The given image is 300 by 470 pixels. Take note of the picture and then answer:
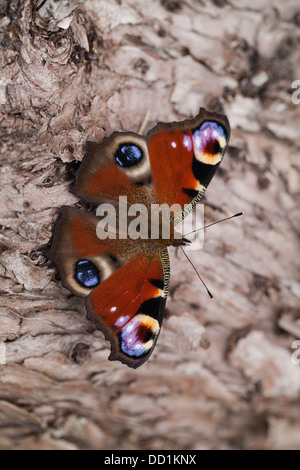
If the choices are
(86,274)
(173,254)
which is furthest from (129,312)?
(173,254)

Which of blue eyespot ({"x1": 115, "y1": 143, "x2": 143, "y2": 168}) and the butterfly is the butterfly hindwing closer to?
the butterfly

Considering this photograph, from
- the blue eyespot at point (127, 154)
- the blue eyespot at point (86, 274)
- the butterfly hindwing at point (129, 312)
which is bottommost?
the butterfly hindwing at point (129, 312)

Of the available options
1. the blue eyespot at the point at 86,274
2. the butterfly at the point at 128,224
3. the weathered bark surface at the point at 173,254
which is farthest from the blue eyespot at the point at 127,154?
the blue eyespot at the point at 86,274

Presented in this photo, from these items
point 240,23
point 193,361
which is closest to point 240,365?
point 193,361

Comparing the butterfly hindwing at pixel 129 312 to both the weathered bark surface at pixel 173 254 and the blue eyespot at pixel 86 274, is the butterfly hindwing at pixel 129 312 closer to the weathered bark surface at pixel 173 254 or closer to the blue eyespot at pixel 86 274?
the blue eyespot at pixel 86 274

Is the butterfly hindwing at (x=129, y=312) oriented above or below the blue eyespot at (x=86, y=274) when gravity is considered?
below

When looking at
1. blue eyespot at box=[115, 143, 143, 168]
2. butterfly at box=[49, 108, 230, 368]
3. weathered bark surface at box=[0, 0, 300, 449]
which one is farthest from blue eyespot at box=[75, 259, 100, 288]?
blue eyespot at box=[115, 143, 143, 168]

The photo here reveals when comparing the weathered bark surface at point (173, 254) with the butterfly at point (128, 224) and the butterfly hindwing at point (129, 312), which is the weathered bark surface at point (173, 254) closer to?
the butterfly at point (128, 224)
